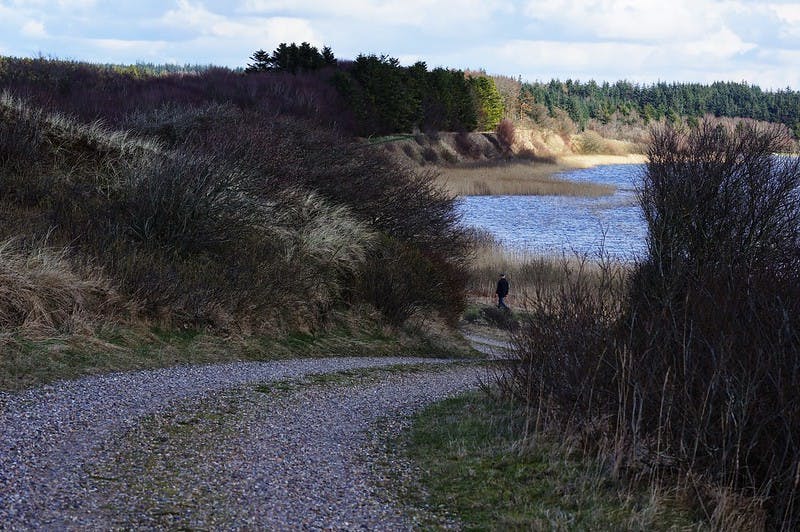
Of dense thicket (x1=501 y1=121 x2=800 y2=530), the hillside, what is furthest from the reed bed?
dense thicket (x1=501 y1=121 x2=800 y2=530)

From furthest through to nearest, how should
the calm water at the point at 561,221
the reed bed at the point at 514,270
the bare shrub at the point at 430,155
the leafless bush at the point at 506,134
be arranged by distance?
the leafless bush at the point at 506,134 → the bare shrub at the point at 430,155 → the calm water at the point at 561,221 → the reed bed at the point at 514,270

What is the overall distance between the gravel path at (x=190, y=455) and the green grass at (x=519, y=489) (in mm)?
533

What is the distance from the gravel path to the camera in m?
6.74

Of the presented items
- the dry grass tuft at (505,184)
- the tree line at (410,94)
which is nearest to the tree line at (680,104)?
the tree line at (410,94)

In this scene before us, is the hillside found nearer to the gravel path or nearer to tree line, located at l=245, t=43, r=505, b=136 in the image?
the gravel path

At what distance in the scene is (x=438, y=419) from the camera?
1086 centimetres

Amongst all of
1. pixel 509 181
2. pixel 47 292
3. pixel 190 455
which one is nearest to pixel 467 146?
pixel 509 181

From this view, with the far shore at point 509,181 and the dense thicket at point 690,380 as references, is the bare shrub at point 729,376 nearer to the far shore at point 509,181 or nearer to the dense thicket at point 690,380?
the dense thicket at point 690,380

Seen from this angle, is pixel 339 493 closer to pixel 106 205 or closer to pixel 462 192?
pixel 106 205

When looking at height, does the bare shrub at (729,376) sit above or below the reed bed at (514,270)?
above

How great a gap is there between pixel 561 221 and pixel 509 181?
67.5 feet

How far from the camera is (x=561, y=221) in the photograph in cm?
5294

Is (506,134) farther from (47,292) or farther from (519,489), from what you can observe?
(519,489)

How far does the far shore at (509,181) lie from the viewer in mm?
67562
